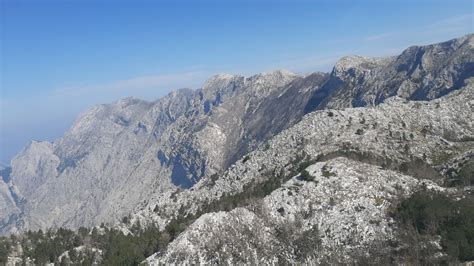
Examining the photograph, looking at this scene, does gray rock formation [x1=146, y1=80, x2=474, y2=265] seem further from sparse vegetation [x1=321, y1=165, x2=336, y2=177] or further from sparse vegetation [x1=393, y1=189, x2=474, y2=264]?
sparse vegetation [x1=393, y1=189, x2=474, y2=264]

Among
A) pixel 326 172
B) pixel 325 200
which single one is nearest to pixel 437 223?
pixel 325 200

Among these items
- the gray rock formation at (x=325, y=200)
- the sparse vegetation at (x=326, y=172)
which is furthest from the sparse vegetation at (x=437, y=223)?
the sparse vegetation at (x=326, y=172)

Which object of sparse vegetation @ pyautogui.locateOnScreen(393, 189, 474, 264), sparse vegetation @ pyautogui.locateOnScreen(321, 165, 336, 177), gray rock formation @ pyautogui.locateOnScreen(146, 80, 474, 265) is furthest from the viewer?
sparse vegetation @ pyautogui.locateOnScreen(321, 165, 336, 177)

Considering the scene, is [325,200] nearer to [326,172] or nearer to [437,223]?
[326,172]

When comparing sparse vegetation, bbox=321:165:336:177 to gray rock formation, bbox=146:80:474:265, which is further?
sparse vegetation, bbox=321:165:336:177

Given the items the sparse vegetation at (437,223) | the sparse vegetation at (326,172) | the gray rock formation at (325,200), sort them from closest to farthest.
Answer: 1. the sparse vegetation at (437,223)
2. the gray rock formation at (325,200)
3. the sparse vegetation at (326,172)

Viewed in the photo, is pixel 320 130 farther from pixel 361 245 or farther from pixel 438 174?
pixel 361 245

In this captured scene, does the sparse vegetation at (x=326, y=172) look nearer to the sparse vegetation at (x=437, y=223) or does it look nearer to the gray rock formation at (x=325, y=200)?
the gray rock formation at (x=325, y=200)

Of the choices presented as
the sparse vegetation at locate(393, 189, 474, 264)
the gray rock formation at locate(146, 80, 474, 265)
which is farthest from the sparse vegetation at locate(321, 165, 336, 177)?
the sparse vegetation at locate(393, 189, 474, 264)

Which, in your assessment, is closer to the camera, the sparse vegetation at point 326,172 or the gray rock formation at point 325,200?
the gray rock formation at point 325,200

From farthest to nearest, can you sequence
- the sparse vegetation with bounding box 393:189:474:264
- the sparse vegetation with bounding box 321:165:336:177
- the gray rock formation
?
the sparse vegetation with bounding box 321:165:336:177 → the gray rock formation → the sparse vegetation with bounding box 393:189:474:264

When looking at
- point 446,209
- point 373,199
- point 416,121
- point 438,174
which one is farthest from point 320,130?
point 446,209
